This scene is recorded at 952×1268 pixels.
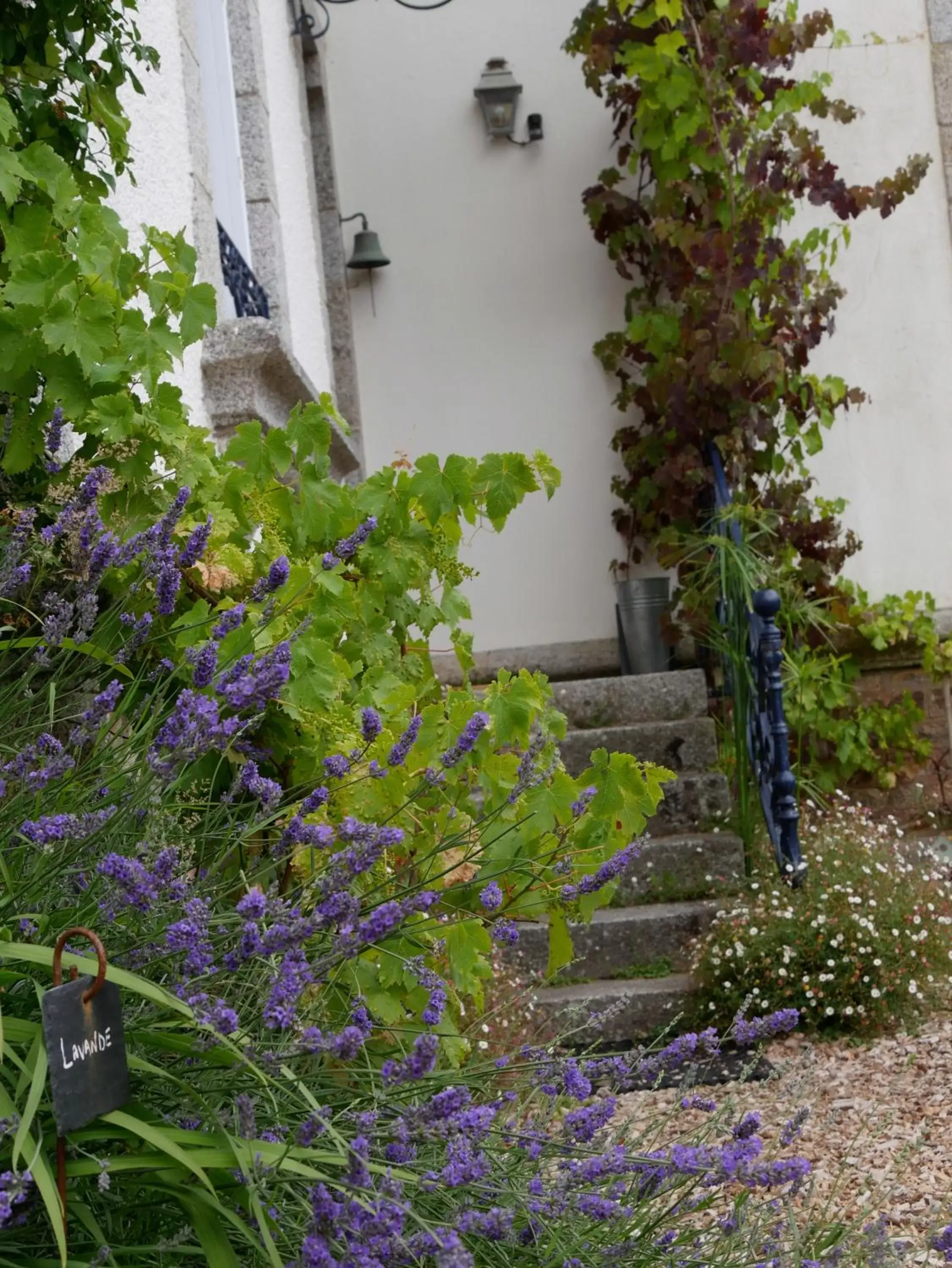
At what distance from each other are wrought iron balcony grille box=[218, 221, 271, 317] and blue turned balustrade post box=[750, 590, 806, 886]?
1789 mm

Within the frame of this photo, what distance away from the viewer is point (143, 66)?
315cm

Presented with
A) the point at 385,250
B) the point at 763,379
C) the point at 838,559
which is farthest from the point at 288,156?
the point at 838,559

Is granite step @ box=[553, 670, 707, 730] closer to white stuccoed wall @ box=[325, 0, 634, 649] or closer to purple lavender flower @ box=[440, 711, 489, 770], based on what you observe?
white stuccoed wall @ box=[325, 0, 634, 649]

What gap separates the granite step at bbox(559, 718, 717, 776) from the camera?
474 cm

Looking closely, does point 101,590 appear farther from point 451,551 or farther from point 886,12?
point 886,12

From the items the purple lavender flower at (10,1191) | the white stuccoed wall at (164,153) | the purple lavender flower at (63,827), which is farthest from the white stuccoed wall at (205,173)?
the purple lavender flower at (10,1191)

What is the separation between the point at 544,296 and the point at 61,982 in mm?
5300

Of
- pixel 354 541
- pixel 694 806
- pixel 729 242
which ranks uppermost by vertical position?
pixel 729 242

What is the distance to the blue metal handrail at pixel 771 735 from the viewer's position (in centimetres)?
393

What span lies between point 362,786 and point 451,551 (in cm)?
62

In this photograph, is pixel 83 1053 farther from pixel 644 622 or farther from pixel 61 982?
pixel 644 622

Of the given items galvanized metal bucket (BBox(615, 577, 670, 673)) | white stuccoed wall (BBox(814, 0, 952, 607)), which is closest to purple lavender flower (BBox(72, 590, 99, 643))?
galvanized metal bucket (BBox(615, 577, 670, 673))

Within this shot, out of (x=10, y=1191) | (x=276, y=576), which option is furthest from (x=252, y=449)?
(x=10, y=1191)

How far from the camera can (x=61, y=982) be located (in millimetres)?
972
